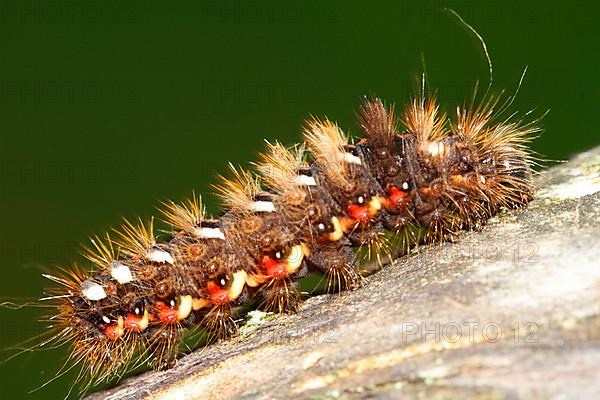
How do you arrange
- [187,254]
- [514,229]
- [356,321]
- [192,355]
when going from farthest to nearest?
[187,254]
[192,355]
[514,229]
[356,321]

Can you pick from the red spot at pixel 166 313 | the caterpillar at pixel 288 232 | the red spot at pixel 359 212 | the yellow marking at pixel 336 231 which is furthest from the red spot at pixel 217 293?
the red spot at pixel 359 212

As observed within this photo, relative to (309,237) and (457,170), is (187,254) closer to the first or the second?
(309,237)

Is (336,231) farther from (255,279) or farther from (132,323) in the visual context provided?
(132,323)

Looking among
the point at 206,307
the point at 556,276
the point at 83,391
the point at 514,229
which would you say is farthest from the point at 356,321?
the point at 83,391

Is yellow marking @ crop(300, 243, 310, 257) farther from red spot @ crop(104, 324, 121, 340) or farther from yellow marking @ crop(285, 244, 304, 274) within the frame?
red spot @ crop(104, 324, 121, 340)

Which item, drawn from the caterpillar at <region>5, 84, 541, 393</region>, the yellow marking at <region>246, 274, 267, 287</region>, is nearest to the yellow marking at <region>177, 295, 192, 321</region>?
the caterpillar at <region>5, 84, 541, 393</region>

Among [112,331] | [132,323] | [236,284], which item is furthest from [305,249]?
[112,331]
